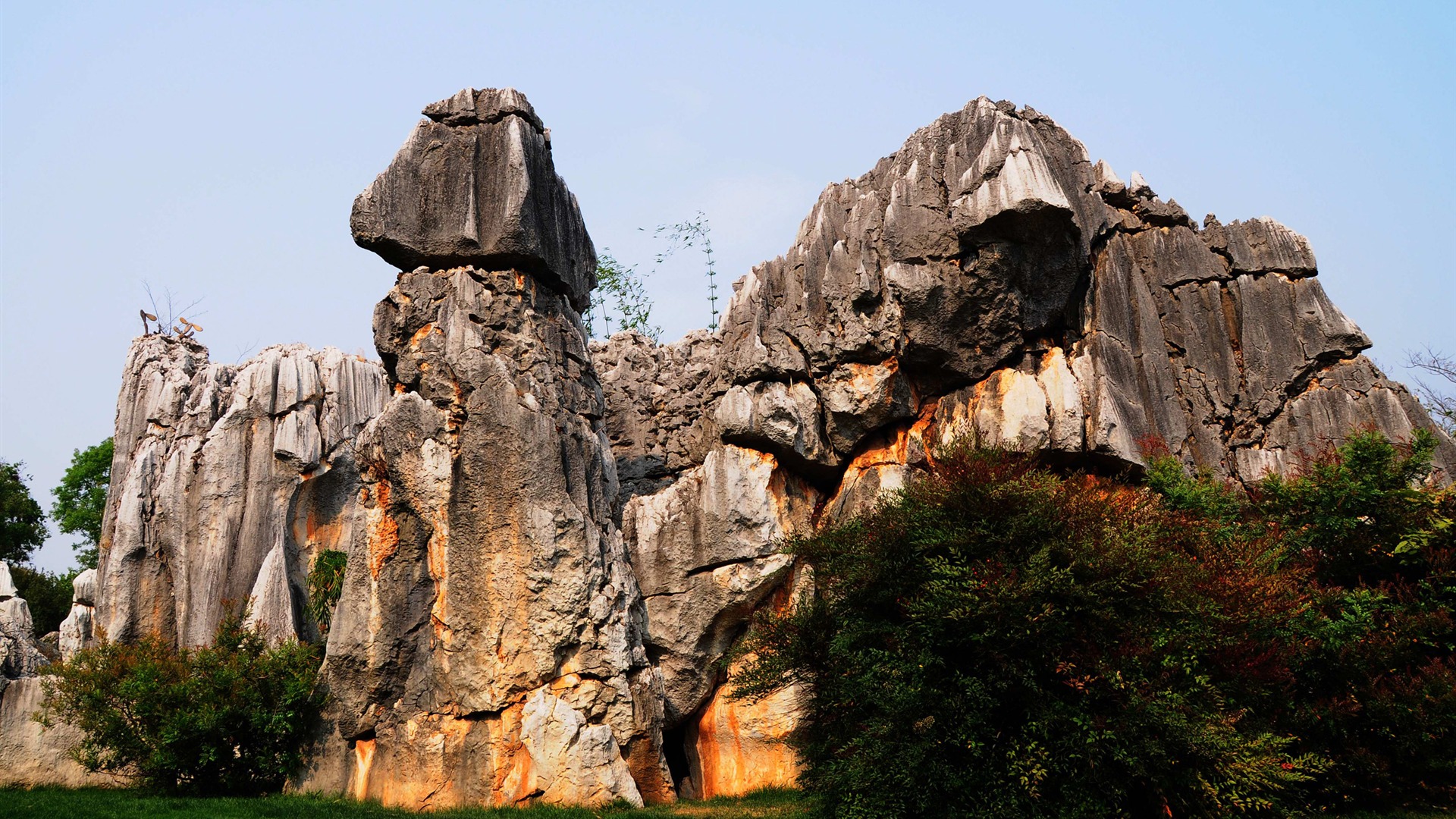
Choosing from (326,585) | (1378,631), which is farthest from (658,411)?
(1378,631)

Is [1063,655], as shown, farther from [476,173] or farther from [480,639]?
[476,173]

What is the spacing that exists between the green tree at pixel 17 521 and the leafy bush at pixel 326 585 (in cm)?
2538

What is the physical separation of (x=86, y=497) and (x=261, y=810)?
117ft

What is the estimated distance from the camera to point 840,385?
75.5 feet

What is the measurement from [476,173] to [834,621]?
893 centimetres

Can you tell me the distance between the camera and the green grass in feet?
48.4

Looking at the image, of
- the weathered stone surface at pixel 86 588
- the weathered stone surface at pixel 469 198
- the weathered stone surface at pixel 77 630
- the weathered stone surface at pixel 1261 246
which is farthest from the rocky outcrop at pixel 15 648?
the weathered stone surface at pixel 1261 246

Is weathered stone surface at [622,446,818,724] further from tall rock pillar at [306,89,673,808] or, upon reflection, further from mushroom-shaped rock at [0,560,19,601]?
mushroom-shaped rock at [0,560,19,601]

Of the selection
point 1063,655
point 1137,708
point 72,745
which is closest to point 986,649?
point 1063,655

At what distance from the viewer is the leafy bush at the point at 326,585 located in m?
21.6

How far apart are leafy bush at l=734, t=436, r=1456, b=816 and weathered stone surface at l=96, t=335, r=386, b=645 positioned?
46.6 ft

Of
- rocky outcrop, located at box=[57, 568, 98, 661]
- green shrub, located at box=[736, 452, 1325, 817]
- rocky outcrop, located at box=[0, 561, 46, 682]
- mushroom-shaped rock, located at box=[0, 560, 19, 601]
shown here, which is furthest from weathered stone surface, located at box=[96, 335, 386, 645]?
green shrub, located at box=[736, 452, 1325, 817]

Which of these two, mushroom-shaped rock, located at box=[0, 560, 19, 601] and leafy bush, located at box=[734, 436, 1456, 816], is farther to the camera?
mushroom-shaped rock, located at box=[0, 560, 19, 601]

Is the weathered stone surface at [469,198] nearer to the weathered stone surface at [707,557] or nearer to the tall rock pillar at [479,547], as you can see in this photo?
the tall rock pillar at [479,547]
